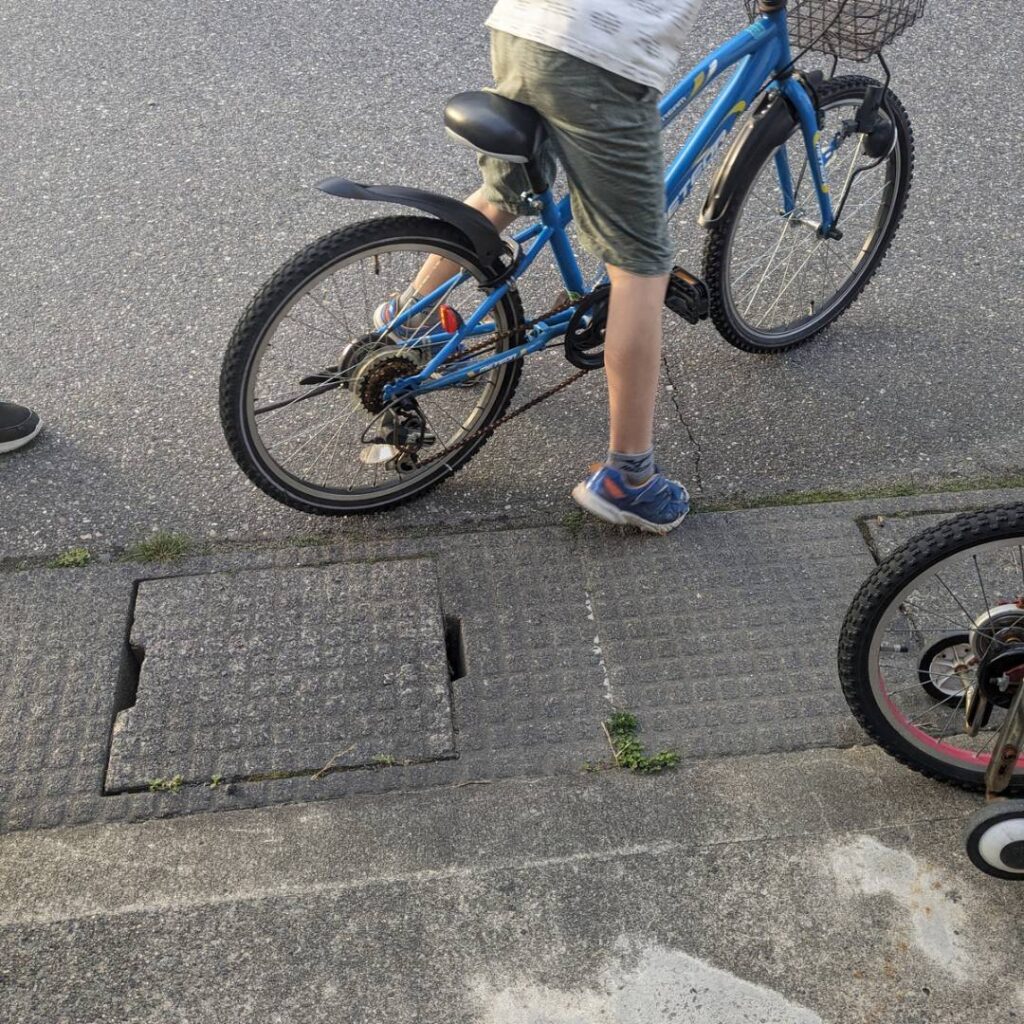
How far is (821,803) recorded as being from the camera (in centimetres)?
251

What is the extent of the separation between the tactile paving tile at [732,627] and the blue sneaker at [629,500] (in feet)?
0.20

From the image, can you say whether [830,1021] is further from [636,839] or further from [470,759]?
[470,759]

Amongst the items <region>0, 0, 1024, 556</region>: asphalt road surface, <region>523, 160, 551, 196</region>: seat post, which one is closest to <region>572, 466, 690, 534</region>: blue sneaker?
<region>0, 0, 1024, 556</region>: asphalt road surface

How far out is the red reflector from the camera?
9.69 ft

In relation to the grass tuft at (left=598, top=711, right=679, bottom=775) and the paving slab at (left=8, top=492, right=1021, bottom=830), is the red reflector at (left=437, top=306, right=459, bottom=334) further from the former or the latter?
the grass tuft at (left=598, top=711, right=679, bottom=775)

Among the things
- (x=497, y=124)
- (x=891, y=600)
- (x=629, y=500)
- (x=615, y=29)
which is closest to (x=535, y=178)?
(x=497, y=124)

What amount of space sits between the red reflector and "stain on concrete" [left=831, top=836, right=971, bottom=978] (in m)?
1.55

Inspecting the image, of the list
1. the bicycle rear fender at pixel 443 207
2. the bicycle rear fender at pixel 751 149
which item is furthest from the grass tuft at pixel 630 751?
the bicycle rear fender at pixel 751 149

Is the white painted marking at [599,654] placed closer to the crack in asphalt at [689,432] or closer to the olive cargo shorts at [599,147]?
the crack in asphalt at [689,432]

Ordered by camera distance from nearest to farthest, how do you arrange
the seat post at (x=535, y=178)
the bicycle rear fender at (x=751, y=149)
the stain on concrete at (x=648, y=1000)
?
1. the stain on concrete at (x=648, y=1000)
2. the seat post at (x=535, y=178)
3. the bicycle rear fender at (x=751, y=149)

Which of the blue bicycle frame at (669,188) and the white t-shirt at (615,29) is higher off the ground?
the white t-shirt at (615,29)

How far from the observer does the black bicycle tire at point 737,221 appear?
3.24m

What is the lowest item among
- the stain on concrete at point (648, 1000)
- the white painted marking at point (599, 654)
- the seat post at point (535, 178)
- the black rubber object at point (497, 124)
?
the stain on concrete at point (648, 1000)

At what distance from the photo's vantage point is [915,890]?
7.71 feet
